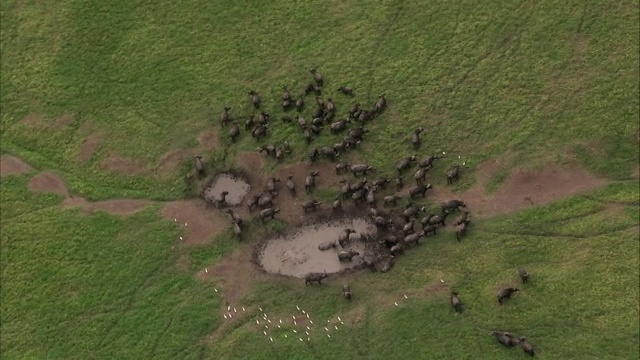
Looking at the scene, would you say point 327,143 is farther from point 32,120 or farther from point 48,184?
point 32,120

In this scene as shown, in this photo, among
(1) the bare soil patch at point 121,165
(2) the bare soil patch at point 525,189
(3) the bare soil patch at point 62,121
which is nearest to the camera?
(2) the bare soil patch at point 525,189

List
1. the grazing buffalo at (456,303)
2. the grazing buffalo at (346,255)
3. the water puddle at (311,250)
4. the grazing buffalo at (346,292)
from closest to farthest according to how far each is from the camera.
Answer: the grazing buffalo at (456,303), the grazing buffalo at (346,292), the grazing buffalo at (346,255), the water puddle at (311,250)

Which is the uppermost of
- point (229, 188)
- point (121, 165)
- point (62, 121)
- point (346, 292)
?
point (62, 121)

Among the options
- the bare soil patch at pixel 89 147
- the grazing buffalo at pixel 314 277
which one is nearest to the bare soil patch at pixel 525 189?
the grazing buffalo at pixel 314 277

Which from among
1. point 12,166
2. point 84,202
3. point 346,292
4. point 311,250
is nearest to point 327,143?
point 311,250

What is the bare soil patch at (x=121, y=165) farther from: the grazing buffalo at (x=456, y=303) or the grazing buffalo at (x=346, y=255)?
the grazing buffalo at (x=456, y=303)

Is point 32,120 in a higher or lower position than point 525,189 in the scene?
lower

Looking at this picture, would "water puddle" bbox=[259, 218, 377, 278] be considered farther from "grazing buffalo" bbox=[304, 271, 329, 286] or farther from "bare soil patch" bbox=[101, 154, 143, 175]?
"bare soil patch" bbox=[101, 154, 143, 175]
